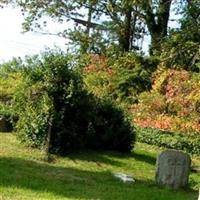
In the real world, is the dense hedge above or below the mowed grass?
above

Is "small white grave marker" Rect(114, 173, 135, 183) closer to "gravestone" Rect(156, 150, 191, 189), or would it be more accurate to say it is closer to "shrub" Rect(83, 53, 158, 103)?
"gravestone" Rect(156, 150, 191, 189)

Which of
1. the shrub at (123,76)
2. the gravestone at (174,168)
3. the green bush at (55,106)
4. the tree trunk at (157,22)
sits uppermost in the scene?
the tree trunk at (157,22)

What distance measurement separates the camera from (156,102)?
2723 centimetres

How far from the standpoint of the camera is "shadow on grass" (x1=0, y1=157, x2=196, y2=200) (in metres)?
11.2

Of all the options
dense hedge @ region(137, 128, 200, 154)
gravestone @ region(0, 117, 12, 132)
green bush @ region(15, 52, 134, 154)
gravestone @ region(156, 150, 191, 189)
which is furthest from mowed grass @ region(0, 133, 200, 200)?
dense hedge @ region(137, 128, 200, 154)

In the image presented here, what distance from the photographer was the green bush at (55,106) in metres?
16.6

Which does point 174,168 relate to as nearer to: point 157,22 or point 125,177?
point 125,177

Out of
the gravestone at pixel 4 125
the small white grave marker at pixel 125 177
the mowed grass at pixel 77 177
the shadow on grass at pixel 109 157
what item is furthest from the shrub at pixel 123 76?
the small white grave marker at pixel 125 177

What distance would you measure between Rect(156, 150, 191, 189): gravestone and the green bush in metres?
3.95

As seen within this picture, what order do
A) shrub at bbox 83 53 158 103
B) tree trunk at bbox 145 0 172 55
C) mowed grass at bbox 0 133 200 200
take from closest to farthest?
1. mowed grass at bbox 0 133 200 200
2. shrub at bbox 83 53 158 103
3. tree trunk at bbox 145 0 172 55

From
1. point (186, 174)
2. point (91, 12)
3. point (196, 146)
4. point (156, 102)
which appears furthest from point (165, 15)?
point (186, 174)

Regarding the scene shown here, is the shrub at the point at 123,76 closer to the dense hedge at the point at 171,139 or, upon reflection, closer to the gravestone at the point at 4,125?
the dense hedge at the point at 171,139

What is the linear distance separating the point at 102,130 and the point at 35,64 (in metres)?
2.95

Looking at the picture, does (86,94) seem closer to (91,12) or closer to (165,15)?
(165,15)
